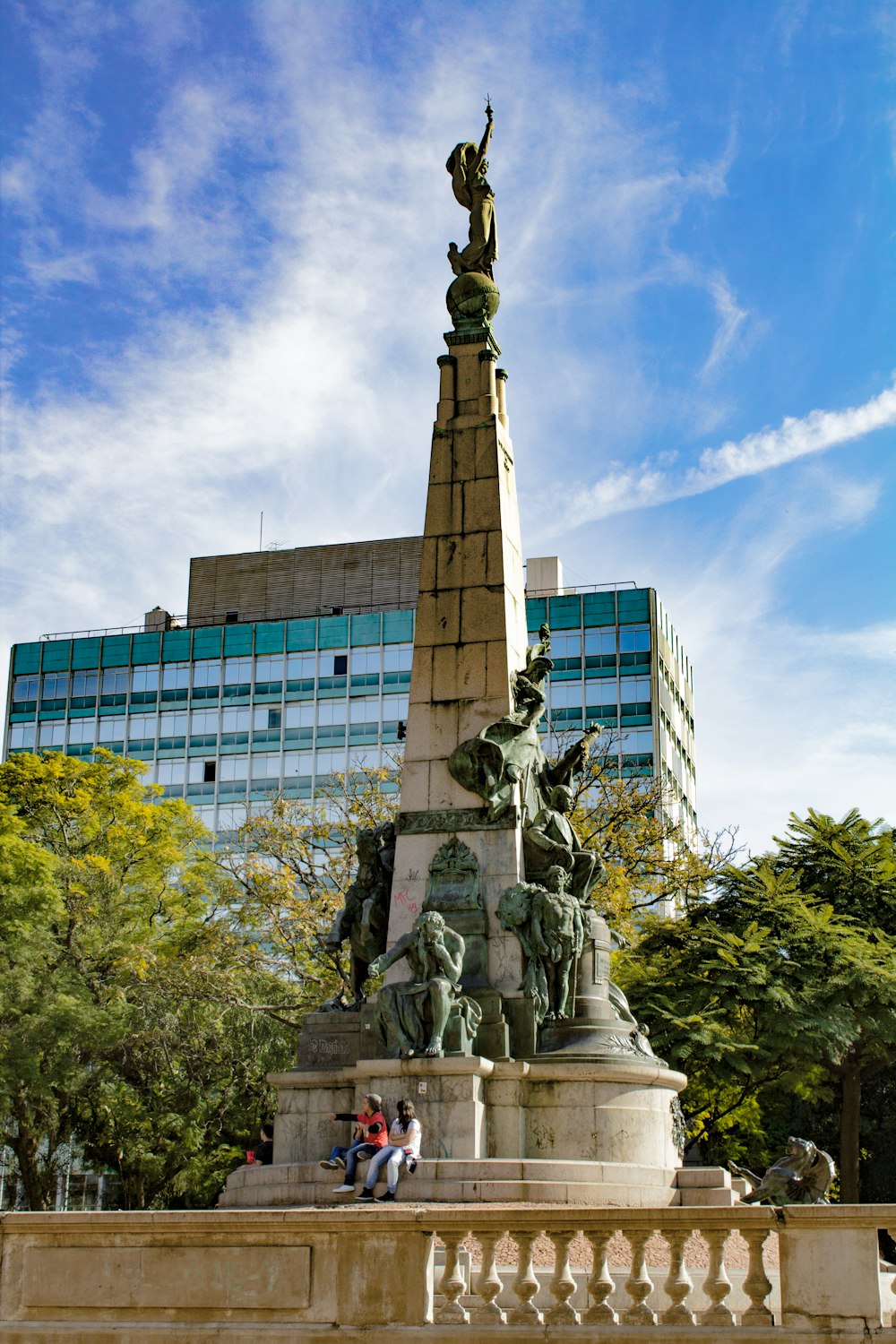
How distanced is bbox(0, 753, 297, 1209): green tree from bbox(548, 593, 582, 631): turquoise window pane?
27632 mm

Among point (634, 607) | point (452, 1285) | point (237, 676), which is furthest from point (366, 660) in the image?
point (452, 1285)

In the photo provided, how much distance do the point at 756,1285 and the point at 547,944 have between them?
677cm

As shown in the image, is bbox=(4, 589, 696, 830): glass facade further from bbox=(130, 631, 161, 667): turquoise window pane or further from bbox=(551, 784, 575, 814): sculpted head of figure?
bbox=(551, 784, 575, 814): sculpted head of figure

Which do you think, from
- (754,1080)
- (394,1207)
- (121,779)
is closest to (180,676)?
(121,779)

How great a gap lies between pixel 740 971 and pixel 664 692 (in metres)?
38.2

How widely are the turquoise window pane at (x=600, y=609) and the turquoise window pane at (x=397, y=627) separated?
6754 millimetres

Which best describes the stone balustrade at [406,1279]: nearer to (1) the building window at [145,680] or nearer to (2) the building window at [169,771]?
(2) the building window at [169,771]

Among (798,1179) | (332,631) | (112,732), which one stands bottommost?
(798,1179)

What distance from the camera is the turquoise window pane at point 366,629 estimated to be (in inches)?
2537

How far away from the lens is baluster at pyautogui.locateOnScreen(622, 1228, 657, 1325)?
1038 cm

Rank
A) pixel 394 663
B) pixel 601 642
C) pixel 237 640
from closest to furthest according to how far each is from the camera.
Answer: pixel 601 642, pixel 394 663, pixel 237 640

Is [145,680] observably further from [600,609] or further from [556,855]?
[556,855]

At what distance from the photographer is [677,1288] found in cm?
1045

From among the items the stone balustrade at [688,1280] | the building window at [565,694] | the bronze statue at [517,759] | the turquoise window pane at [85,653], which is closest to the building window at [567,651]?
the building window at [565,694]
